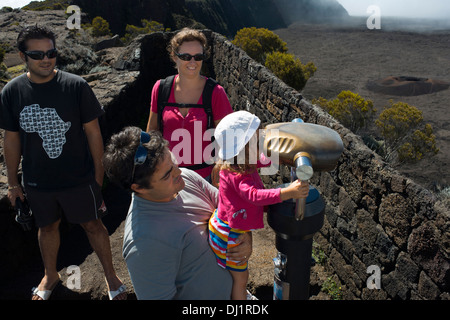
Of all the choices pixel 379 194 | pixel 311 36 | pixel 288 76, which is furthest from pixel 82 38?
pixel 311 36

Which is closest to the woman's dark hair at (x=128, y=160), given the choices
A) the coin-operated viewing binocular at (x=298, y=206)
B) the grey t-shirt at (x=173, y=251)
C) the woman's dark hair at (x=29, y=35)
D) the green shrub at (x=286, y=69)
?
the grey t-shirt at (x=173, y=251)

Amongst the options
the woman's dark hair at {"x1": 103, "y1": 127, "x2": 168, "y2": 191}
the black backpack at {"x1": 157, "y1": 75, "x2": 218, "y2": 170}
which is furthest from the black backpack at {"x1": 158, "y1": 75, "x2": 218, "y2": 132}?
the woman's dark hair at {"x1": 103, "y1": 127, "x2": 168, "y2": 191}

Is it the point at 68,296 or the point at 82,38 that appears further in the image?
the point at 82,38

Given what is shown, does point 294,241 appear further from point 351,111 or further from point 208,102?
point 351,111

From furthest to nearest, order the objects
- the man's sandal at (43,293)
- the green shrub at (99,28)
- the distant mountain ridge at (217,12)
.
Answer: the distant mountain ridge at (217,12) < the green shrub at (99,28) < the man's sandal at (43,293)

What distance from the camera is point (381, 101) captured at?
63.9 ft

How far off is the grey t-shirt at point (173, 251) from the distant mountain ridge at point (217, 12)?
34.3m

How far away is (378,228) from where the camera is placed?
119 inches

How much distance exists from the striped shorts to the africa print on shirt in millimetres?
1392

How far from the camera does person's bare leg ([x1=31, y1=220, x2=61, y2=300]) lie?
10.2 feet

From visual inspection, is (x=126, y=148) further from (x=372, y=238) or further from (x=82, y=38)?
(x=82, y=38)

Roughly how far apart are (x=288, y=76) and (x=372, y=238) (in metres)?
11.4

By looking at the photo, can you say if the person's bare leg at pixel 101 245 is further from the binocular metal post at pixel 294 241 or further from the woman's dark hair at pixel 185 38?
the binocular metal post at pixel 294 241

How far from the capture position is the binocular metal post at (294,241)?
1828mm
